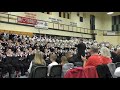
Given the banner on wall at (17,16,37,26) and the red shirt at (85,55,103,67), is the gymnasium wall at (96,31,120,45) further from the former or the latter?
the red shirt at (85,55,103,67)

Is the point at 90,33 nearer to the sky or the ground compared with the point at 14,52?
nearer to the sky

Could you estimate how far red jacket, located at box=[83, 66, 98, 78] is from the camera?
402 cm

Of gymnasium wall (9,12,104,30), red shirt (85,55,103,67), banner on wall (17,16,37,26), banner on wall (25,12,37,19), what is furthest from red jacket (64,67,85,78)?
banner on wall (25,12,37,19)

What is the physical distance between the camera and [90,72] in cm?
409

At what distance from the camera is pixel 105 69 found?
14.0ft

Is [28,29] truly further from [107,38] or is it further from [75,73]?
[107,38]

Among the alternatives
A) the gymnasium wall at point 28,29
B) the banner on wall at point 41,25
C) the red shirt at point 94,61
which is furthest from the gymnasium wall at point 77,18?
the red shirt at point 94,61

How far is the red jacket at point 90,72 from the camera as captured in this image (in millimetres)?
4023

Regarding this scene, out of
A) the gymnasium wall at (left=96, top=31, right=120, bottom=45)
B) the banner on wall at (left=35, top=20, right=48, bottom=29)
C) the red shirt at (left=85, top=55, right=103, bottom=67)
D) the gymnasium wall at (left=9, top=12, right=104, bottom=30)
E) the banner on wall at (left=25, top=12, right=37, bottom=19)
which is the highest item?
the gymnasium wall at (left=9, top=12, right=104, bottom=30)

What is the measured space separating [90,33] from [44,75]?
17.0 m

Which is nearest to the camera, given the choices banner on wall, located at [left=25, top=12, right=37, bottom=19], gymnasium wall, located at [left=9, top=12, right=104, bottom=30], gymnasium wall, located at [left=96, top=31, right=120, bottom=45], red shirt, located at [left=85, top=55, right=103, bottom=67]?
red shirt, located at [left=85, top=55, right=103, bottom=67]

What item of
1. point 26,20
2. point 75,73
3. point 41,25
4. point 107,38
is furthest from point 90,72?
point 107,38
